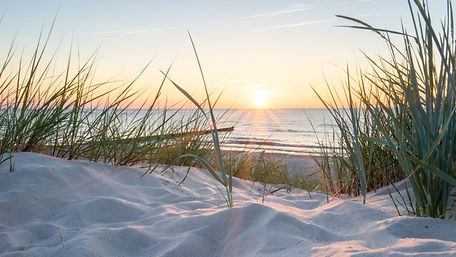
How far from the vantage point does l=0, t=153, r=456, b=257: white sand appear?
4.00 feet

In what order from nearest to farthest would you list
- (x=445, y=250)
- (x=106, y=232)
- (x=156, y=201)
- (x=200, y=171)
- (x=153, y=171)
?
(x=445, y=250), (x=106, y=232), (x=156, y=201), (x=153, y=171), (x=200, y=171)

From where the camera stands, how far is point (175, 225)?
4.87 ft

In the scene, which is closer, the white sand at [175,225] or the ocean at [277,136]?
the white sand at [175,225]

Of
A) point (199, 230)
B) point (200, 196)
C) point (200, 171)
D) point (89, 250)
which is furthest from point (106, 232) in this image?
point (200, 171)

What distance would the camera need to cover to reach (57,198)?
1880 millimetres

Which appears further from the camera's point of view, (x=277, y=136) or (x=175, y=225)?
(x=277, y=136)

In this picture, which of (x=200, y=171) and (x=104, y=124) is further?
(x=200, y=171)

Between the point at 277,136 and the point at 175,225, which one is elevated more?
the point at 277,136

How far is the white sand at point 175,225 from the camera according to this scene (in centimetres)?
122

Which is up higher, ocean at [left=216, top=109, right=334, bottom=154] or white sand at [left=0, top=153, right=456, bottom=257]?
ocean at [left=216, top=109, right=334, bottom=154]

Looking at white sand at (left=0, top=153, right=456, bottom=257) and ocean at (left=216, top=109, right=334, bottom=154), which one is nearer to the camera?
white sand at (left=0, top=153, right=456, bottom=257)

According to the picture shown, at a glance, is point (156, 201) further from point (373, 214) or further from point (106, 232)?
point (373, 214)

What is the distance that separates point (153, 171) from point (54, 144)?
0.62 metres

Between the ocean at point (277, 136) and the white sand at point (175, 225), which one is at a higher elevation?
the ocean at point (277, 136)
